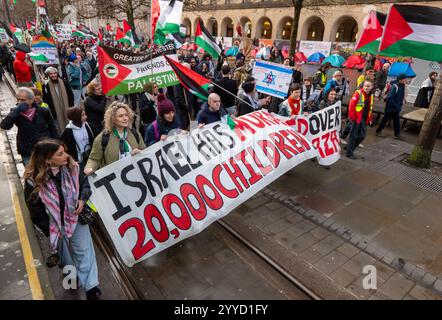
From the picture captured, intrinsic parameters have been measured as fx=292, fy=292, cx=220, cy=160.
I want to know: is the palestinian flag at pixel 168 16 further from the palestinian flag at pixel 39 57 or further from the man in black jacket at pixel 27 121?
the palestinian flag at pixel 39 57

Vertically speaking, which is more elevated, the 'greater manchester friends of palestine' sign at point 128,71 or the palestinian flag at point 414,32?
the palestinian flag at point 414,32

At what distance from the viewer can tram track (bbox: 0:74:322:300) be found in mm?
3474

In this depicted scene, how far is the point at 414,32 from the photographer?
6.14 meters

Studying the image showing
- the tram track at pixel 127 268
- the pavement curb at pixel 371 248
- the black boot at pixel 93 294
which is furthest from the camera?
the pavement curb at pixel 371 248

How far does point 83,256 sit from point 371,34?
8.67 m

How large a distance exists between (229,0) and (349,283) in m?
45.8

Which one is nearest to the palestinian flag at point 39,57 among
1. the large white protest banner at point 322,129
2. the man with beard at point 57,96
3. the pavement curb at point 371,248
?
the man with beard at point 57,96

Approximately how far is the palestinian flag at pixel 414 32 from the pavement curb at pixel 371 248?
13.3 feet

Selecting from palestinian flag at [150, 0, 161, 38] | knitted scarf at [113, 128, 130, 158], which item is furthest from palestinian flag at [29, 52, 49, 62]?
knitted scarf at [113, 128, 130, 158]

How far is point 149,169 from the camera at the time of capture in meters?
3.79

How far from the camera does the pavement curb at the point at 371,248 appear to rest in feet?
12.5

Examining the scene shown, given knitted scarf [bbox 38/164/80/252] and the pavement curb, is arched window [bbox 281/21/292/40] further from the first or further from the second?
knitted scarf [bbox 38/164/80/252]

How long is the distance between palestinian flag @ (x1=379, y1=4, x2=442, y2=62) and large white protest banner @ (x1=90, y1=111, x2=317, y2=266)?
151 inches
